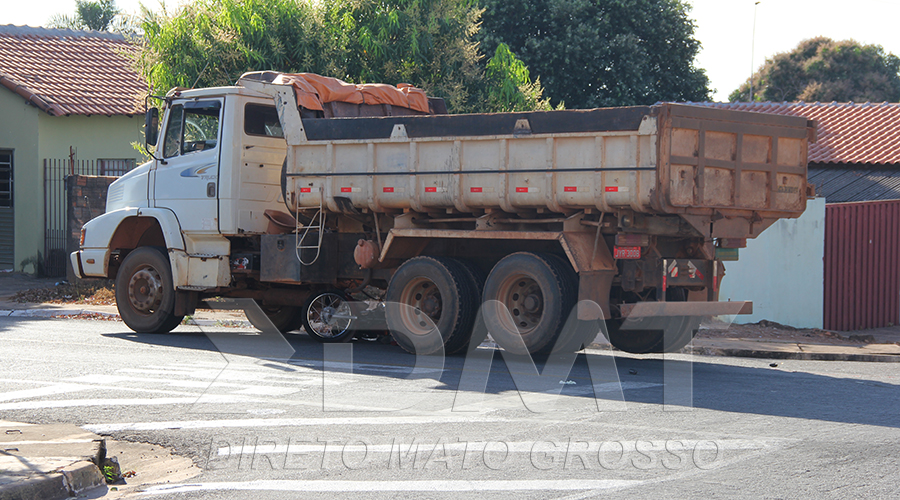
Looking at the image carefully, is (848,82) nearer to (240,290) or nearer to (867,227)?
(867,227)

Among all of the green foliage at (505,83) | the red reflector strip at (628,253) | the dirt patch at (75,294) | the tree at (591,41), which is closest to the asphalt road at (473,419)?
the red reflector strip at (628,253)

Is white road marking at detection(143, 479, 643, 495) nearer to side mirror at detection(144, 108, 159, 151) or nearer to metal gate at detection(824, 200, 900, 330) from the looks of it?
side mirror at detection(144, 108, 159, 151)

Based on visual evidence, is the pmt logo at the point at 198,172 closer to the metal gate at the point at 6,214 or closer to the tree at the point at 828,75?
the metal gate at the point at 6,214

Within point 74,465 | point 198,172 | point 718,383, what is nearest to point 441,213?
point 198,172

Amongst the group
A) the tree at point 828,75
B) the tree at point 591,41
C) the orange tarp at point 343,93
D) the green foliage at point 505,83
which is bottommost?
the orange tarp at point 343,93

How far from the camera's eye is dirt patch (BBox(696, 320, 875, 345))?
562 inches

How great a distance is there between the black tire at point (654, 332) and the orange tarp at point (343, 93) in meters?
4.26

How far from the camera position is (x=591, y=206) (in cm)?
A: 1027

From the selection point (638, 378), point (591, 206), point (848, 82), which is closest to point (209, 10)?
point (591, 206)

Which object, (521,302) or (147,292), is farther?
(147,292)

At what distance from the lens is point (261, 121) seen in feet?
42.4

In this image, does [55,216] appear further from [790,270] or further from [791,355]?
[791,355]

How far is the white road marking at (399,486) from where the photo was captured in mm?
5535

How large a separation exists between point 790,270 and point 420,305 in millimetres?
7168
